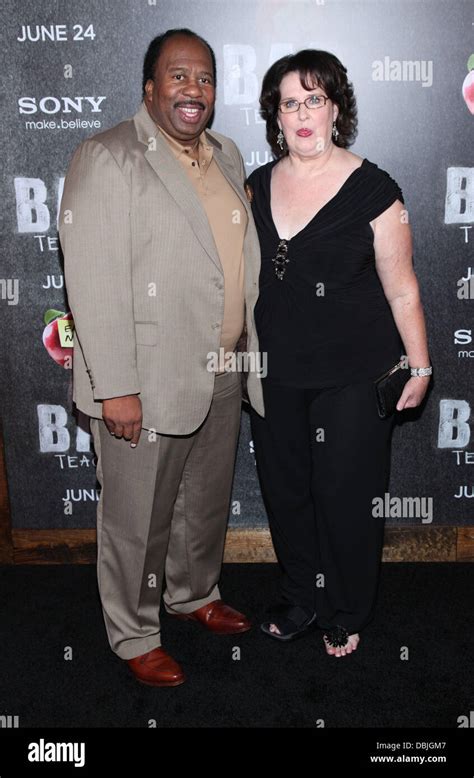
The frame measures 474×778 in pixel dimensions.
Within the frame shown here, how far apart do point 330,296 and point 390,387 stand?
1.03 ft

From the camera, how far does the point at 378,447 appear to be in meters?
2.30

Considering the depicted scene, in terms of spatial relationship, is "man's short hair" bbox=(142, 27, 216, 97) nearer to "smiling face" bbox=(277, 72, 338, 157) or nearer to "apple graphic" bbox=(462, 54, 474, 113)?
"smiling face" bbox=(277, 72, 338, 157)

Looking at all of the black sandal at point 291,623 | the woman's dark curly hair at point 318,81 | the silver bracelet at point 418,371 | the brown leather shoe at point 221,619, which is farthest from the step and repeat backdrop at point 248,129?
the brown leather shoe at point 221,619

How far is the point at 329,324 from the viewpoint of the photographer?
7.12 ft

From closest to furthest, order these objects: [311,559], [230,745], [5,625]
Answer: [230,745]
[311,559]
[5,625]

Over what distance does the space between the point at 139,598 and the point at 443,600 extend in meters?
1.10

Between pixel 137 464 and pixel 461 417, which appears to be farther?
pixel 461 417

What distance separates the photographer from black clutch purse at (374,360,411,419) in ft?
7.28

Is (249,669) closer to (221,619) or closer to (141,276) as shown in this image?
(221,619)

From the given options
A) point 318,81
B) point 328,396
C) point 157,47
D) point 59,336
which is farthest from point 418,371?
point 59,336

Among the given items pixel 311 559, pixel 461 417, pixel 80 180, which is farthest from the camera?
pixel 461 417

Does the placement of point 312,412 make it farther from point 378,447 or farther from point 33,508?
point 33,508

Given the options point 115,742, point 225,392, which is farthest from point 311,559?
point 115,742

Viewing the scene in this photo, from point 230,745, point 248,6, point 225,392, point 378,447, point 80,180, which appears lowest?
point 230,745
